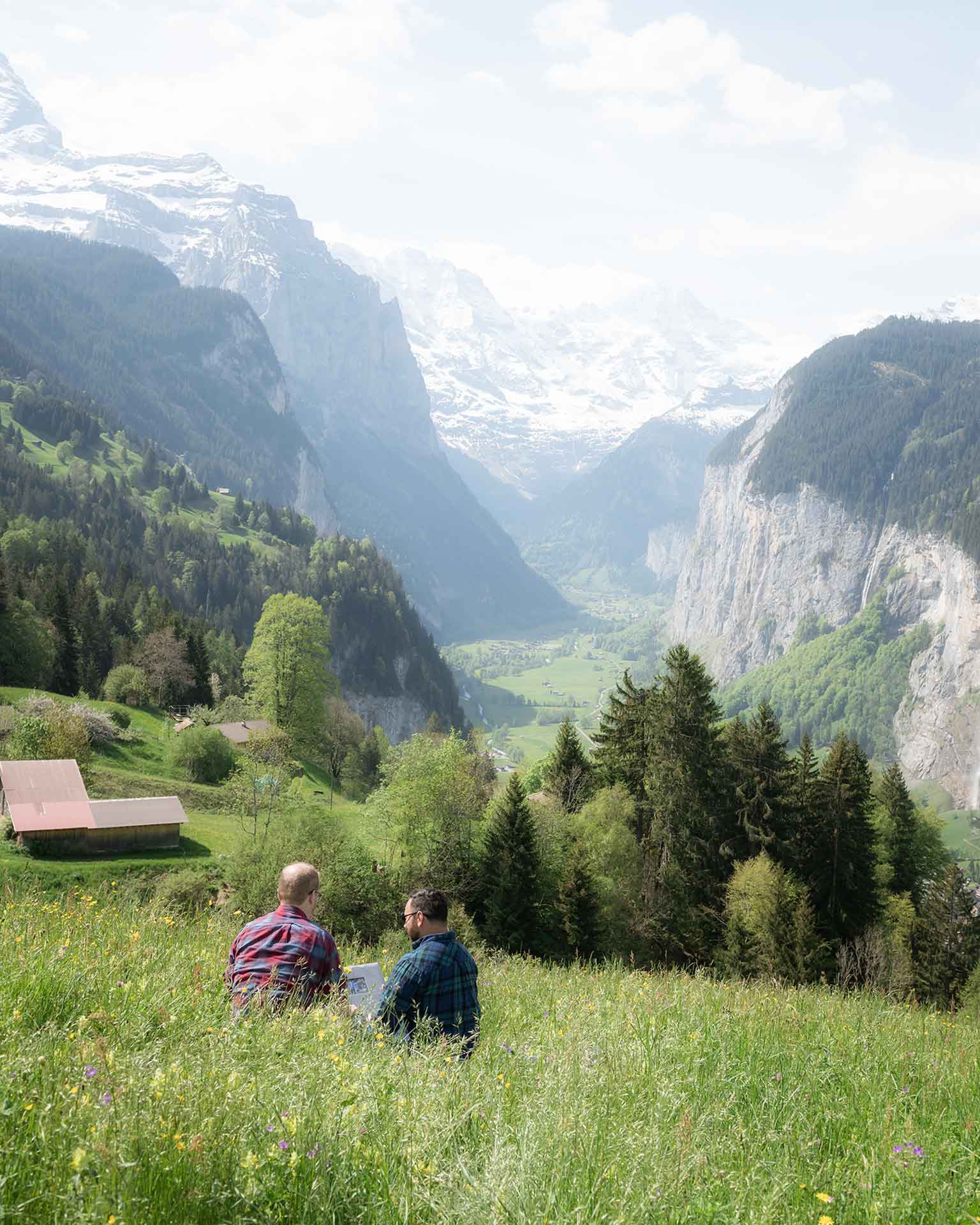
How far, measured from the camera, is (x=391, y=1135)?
11.6 ft

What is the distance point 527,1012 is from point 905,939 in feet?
118

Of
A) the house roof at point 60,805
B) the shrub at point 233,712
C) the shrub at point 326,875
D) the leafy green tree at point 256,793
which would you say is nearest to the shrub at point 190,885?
the shrub at point 326,875

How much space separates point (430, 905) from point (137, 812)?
3731 centimetres

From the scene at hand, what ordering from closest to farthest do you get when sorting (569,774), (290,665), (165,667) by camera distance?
(569,774) → (290,665) → (165,667)

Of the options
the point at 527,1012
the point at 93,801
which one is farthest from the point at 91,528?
the point at 527,1012

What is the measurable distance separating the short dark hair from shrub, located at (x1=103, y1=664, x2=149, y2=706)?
65.1 metres

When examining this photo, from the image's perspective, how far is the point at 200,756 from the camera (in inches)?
2156

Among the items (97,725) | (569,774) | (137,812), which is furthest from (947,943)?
(97,725)

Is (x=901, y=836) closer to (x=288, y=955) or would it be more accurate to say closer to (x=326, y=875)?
(x=326, y=875)

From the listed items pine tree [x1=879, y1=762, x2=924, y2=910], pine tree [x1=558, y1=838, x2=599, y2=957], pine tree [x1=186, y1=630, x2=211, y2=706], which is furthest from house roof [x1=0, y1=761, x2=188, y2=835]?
pine tree [x1=879, y1=762, x2=924, y2=910]

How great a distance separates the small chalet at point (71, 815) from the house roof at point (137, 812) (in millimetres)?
31

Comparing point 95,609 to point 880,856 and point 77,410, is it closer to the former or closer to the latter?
point 880,856

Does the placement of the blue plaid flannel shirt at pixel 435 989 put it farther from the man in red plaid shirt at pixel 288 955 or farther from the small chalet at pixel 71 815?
the small chalet at pixel 71 815

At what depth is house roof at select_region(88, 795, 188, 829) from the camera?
38344mm
